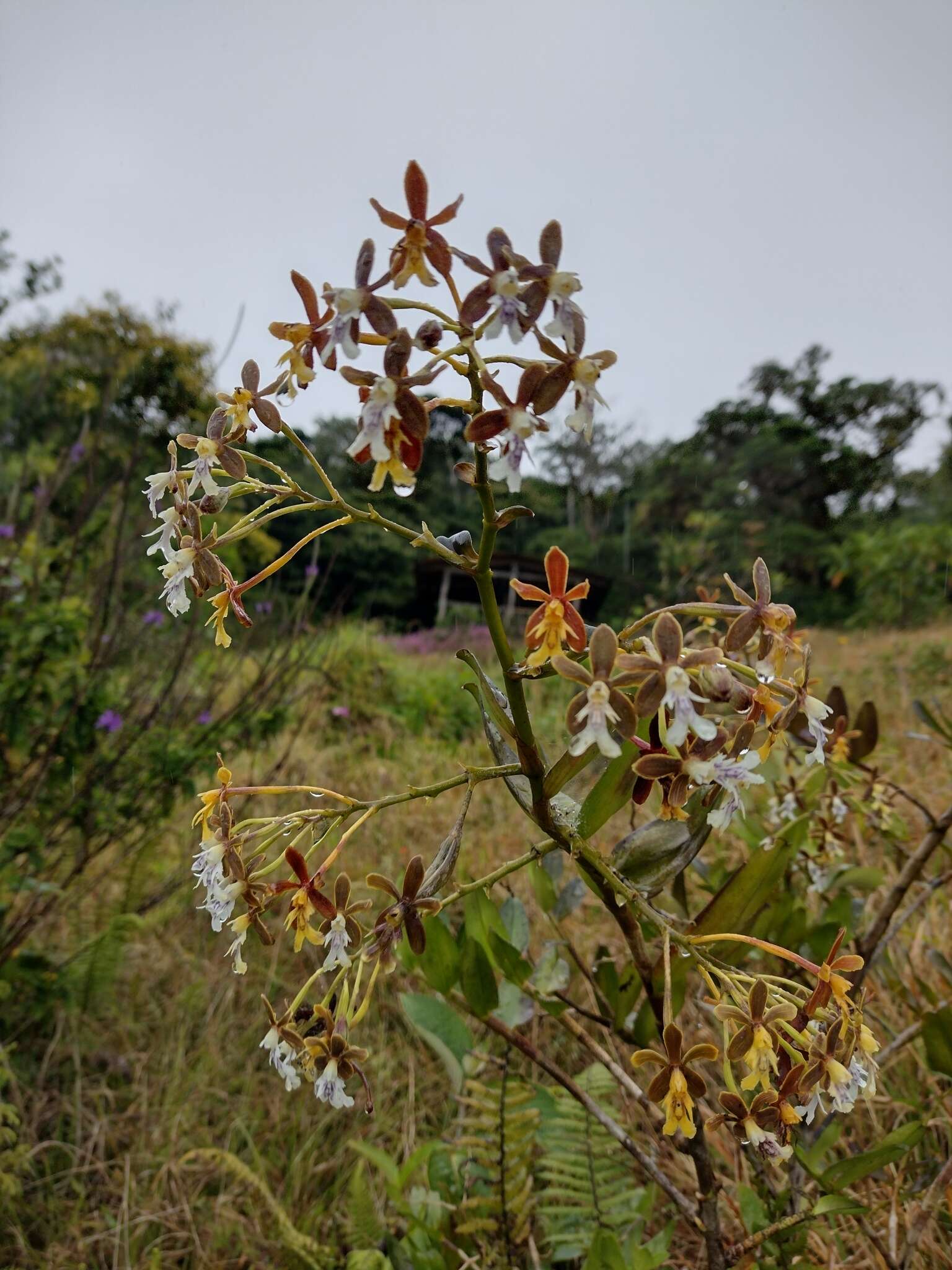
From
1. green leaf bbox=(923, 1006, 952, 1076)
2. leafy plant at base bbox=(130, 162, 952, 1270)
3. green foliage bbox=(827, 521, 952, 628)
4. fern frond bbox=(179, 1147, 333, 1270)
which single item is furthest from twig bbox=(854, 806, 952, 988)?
green foliage bbox=(827, 521, 952, 628)

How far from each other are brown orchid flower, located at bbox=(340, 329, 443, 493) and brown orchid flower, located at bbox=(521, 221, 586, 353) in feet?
0.20

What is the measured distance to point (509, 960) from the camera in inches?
30.8

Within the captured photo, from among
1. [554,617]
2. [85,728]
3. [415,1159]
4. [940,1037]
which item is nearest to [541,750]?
[554,617]

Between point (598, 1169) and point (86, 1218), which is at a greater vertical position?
point (598, 1169)

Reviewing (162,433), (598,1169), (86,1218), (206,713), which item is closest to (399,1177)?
(598,1169)

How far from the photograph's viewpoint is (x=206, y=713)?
7.97ft

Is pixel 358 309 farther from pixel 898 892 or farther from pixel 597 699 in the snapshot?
pixel 898 892

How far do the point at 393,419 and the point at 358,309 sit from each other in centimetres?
6

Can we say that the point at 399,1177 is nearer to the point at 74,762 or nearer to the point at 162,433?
the point at 74,762

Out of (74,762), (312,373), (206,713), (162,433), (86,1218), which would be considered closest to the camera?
(312,373)

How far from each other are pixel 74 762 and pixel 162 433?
9393 millimetres

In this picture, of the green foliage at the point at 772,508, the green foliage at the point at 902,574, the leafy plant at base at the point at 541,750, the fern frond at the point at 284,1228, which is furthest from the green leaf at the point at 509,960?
the green foliage at the point at 902,574

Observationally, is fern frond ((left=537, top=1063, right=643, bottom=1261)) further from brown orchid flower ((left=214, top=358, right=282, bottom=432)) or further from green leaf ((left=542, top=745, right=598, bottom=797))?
brown orchid flower ((left=214, top=358, right=282, bottom=432))

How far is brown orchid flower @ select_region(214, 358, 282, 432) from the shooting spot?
1.68 feet
